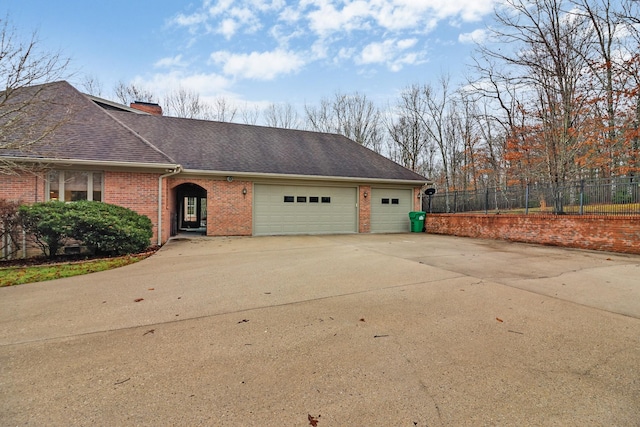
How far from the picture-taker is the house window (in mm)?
9383

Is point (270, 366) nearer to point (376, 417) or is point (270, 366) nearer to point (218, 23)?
point (376, 417)

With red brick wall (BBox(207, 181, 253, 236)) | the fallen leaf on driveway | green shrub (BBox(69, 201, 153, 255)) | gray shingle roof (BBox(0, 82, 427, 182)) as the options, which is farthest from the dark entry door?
the fallen leaf on driveway

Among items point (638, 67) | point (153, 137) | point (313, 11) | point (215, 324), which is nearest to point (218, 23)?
point (313, 11)

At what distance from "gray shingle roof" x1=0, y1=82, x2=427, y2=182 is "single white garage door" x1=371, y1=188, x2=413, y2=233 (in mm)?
861

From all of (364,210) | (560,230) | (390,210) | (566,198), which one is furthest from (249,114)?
(560,230)

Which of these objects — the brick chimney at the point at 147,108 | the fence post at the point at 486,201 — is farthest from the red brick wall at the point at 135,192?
the fence post at the point at 486,201

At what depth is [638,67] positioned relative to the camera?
1315cm

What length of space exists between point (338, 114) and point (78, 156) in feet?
74.6

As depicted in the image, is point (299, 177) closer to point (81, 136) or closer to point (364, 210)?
point (364, 210)

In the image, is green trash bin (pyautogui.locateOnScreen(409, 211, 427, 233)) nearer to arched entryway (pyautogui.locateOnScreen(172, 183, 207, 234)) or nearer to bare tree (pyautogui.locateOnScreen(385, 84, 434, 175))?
arched entryway (pyautogui.locateOnScreen(172, 183, 207, 234))

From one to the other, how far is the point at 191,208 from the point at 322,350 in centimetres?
2013

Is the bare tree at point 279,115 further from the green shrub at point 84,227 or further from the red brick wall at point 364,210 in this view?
the green shrub at point 84,227

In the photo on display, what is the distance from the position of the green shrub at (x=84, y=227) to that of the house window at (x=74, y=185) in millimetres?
1963

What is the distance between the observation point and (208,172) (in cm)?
1154
